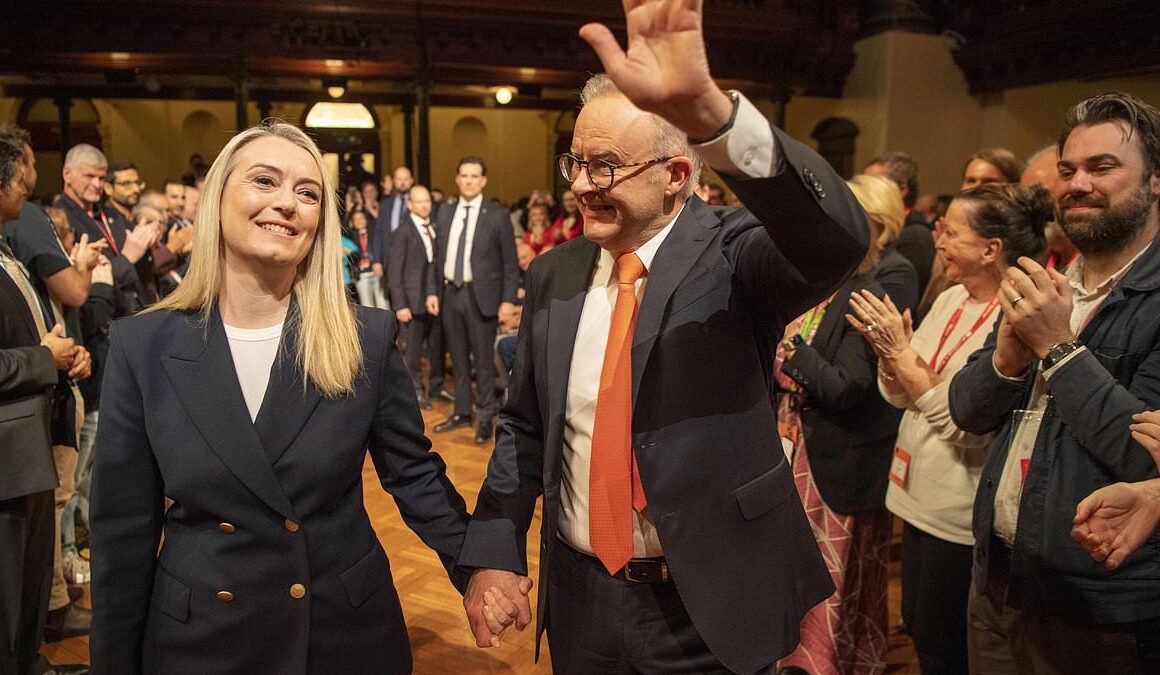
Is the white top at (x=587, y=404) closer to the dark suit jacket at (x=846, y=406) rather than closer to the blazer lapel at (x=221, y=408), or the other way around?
the blazer lapel at (x=221, y=408)

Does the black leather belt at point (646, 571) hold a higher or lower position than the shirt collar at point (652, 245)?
lower

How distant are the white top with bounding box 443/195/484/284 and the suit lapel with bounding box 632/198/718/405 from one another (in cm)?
438

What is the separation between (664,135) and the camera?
4.64 ft

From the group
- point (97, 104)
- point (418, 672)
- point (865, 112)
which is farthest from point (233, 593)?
point (97, 104)

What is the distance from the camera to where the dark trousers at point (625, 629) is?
1.45 metres

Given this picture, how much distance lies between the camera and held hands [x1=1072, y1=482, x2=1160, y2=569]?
1.38m

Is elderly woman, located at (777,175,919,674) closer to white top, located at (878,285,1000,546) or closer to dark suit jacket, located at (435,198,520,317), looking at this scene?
white top, located at (878,285,1000,546)

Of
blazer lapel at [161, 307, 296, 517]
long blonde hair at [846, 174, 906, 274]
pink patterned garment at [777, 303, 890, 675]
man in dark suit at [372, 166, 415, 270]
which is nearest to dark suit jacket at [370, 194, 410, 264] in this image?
man in dark suit at [372, 166, 415, 270]

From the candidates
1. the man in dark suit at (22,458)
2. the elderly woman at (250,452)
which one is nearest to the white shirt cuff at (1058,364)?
the elderly woman at (250,452)

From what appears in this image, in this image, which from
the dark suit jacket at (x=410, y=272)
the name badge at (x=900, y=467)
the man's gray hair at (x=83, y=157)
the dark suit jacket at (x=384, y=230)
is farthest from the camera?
the dark suit jacket at (x=384, y=230)

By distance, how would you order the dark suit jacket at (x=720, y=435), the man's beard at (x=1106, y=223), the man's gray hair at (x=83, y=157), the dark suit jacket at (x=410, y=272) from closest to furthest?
the dark suit jacket at (x=720, y=435), the man's beard at (x=1106, y=223), the man's gray hair at (x=83, y=157), the dark suit jacket at (x=410, y=272)

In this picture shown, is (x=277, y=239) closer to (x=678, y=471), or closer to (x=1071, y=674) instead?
(x=678, y=471)

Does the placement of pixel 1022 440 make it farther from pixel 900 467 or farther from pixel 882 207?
pixel 882 207

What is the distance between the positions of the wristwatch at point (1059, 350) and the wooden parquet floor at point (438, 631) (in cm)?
166
